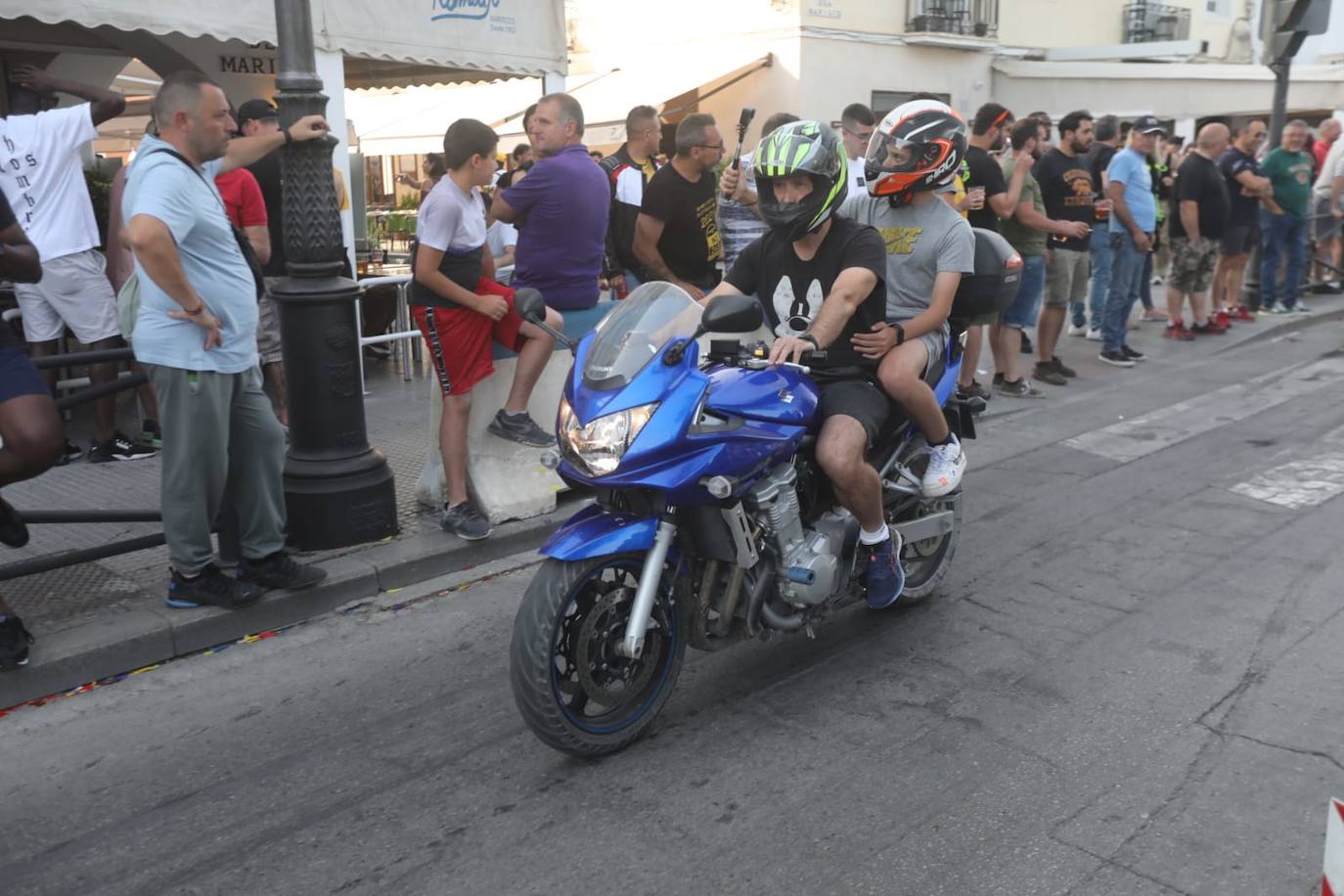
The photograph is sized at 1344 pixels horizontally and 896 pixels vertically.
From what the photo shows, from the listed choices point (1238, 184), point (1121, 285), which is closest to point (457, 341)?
point (1121, 285)

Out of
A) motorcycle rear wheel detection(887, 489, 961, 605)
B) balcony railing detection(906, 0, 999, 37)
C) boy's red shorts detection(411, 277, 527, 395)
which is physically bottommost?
motorcycle rear wheel detection(887, 489, 961, 605)

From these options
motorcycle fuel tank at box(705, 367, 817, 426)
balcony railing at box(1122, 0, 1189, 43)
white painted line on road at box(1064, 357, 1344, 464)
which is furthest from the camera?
balcony railing at box(1122, 0, 1189, 43)

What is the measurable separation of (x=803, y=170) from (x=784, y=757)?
1922mm

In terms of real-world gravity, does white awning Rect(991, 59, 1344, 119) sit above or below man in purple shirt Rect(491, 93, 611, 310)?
above

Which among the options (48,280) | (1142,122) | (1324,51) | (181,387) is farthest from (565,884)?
(1324,51)

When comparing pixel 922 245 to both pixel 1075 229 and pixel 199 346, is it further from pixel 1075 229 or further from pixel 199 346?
pixel 1075 229

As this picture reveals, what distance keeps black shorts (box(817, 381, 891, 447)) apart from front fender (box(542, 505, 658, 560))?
0.90m

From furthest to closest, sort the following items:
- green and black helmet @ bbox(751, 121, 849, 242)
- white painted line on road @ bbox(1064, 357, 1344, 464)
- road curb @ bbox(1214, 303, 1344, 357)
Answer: road curb @ bbox(1214, 303, 1344, 357), white painted line on road @ bbox(1064, 357, 1344, 464), green and black helmet @ bbox(751, 121, 849, 242)

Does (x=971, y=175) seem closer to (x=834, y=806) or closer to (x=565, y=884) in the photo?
(x=834, y=806)

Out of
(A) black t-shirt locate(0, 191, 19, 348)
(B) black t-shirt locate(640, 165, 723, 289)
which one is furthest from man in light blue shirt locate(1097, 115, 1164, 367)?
(A) black t-shirt locate(0, 191, 19, 348)

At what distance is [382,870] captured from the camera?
3.21 meters

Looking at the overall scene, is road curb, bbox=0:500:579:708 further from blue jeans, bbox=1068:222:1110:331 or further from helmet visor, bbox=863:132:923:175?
blue jeans, bbox=1068:222:1110:331

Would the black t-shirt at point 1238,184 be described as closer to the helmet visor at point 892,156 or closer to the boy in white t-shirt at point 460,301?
the helmet visor at point 892,156

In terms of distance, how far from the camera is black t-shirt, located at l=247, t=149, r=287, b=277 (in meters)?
7.43
